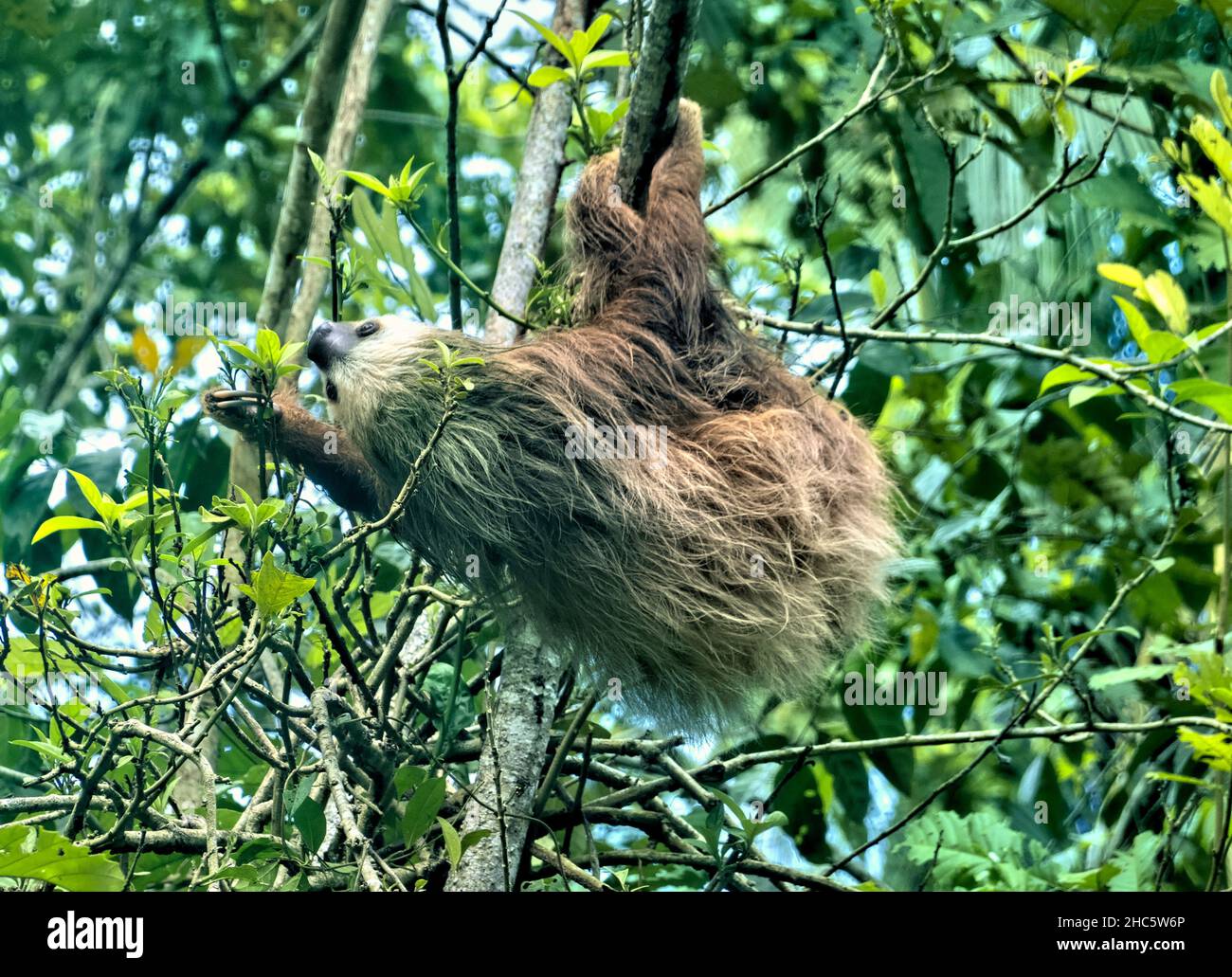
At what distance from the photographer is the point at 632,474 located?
174 inches

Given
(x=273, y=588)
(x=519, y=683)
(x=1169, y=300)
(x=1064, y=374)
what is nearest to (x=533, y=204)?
(x=519, y=683)

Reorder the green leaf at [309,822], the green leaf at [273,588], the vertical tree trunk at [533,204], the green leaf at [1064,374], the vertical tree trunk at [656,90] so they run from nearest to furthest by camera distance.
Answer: the green leaf at [273,588]
the green leaf at [309,822]
the vertical tree trunk at [656,90]
the green leaf at [1064,374]
the vertical tree trunk at [533,204]

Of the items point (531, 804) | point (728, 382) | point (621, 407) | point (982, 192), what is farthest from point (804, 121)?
point (531, 804)

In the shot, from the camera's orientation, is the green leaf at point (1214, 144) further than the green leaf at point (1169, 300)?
No

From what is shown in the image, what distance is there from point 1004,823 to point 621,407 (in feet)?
8.58

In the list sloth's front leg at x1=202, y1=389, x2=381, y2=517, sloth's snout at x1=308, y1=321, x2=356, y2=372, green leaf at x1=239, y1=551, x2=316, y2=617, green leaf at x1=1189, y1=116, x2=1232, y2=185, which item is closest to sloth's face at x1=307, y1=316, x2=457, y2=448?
sloth's snout at x1=308, y1=321, x2=356, y2=372

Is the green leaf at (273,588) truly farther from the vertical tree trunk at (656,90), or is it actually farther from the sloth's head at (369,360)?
the vertical tree trunk at (656,90)

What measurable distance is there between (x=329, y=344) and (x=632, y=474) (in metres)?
1.36

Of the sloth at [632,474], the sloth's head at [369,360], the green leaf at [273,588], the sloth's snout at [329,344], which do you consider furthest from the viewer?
the sloth's snout at [329,344]

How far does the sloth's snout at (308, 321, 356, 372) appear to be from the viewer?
15.2 ft

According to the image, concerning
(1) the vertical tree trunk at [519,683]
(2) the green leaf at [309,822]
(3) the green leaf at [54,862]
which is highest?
(1) the vertical tree trunk at [519,683]

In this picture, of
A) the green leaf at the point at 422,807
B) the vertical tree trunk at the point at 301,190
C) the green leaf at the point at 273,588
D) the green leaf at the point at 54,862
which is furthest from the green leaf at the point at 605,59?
the green leaf at the point at 54,862

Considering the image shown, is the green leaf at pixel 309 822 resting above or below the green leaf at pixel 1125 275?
below

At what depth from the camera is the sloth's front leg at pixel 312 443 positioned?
418cm
